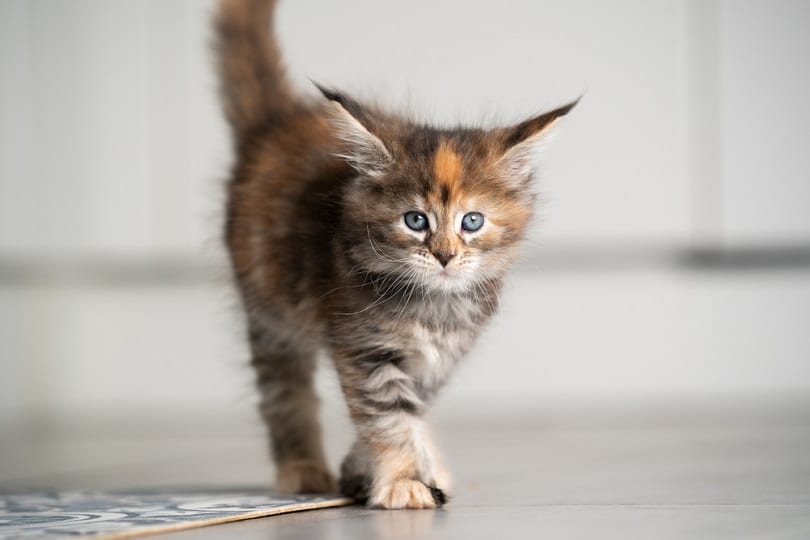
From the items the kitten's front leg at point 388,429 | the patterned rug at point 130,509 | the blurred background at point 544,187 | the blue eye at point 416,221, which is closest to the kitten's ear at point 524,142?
the blue eye at point 416,221

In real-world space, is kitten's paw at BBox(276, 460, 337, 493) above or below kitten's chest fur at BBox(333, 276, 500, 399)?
below

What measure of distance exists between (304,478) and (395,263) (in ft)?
2.17

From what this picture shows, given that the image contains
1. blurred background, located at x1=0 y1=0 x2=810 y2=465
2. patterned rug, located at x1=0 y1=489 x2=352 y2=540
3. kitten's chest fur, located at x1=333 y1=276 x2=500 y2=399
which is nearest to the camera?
patterned rug, located at x1=0 y1=489 x2=352 y2=540

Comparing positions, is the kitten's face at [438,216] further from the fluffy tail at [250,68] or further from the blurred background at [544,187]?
the blurred background at [544,187]

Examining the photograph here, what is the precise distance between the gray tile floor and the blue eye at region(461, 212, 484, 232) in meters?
0.56

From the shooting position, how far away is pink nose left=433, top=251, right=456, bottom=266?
2.08 metres

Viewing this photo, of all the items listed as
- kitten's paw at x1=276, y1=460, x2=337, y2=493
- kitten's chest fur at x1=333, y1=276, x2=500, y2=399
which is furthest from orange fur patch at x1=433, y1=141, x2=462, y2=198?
kitten's paw at x1=276, y1=460, x2=337, y2=493

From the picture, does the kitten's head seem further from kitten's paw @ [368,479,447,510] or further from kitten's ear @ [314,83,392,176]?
kitten's paw @ [368,479,447,510]

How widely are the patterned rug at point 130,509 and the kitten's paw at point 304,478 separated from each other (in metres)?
0.06

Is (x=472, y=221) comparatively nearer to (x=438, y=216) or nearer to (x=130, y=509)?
(x=438, y=216)

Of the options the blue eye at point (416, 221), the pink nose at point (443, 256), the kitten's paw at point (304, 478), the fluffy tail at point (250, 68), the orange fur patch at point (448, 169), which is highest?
the fluffy tail at point (250, 68)

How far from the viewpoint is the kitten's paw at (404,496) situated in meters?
2.13

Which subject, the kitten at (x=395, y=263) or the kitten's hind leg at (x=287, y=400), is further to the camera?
the kitten's hind leg at (x=287, y=400)

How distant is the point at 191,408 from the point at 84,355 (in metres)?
0.64
